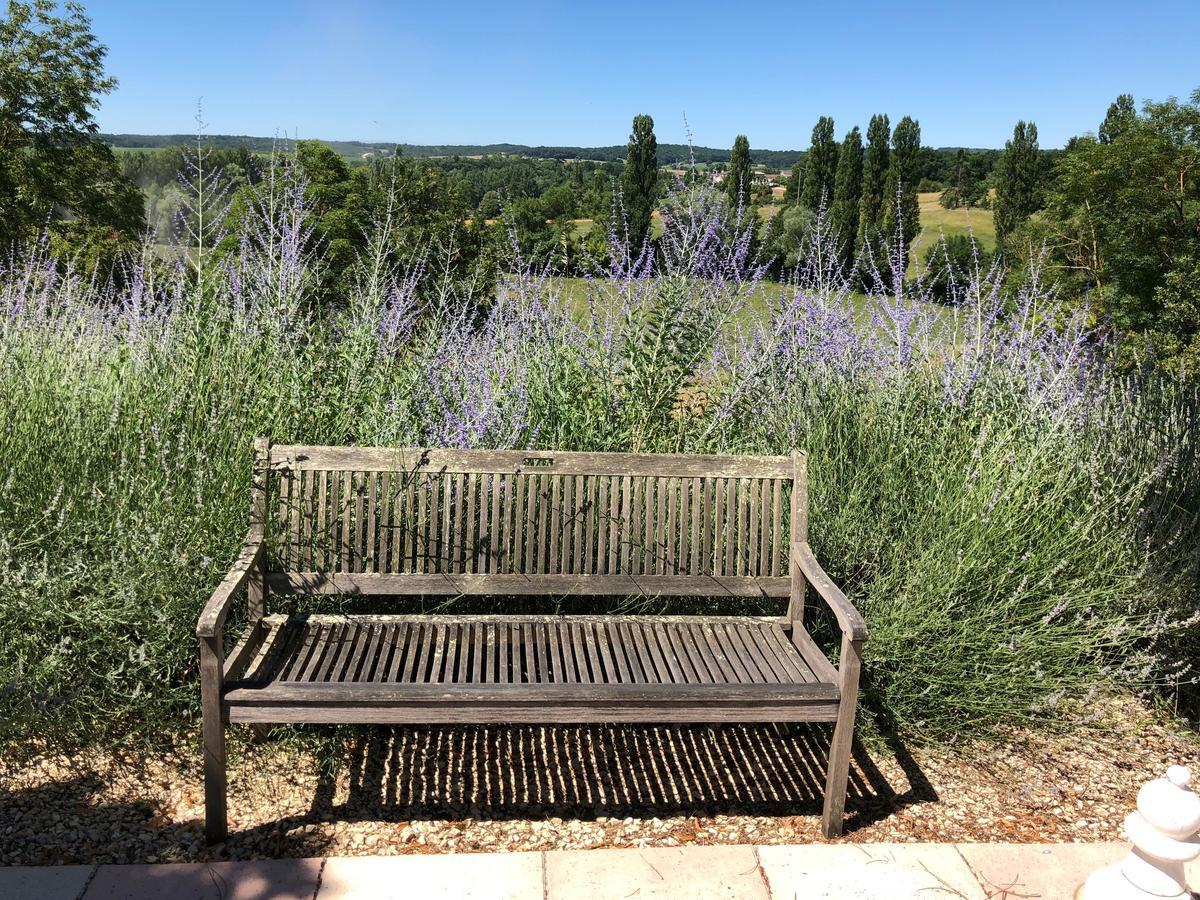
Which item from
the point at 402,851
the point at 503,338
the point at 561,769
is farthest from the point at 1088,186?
the point at 402,851

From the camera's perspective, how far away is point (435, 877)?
245 cm

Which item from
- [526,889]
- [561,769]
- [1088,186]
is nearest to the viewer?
[526,889]

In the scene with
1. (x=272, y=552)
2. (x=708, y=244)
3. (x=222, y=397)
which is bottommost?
(x=272, y=552)

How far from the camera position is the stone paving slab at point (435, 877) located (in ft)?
7.81

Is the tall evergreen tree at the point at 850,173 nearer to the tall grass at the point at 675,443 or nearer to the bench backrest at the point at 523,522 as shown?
the tall grass at the point at 675,443

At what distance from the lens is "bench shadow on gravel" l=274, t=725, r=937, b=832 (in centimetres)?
286

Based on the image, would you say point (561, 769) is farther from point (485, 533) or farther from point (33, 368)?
point (33, 368)

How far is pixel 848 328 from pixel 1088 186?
669 cm

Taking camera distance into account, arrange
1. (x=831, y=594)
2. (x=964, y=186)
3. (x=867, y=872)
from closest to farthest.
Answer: (x=867, y=872) < (x=831, y=594) < (x=964, y=186)

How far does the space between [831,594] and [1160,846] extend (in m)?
1.28

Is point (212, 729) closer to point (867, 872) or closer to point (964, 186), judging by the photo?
point (867, 872)

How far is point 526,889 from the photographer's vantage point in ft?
7.96

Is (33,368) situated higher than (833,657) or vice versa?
(33,368)

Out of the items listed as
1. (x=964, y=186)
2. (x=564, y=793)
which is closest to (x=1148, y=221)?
(x=564, y=793)
